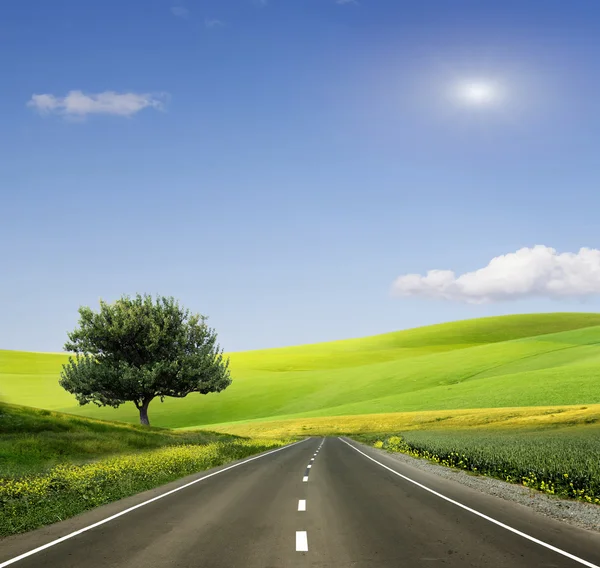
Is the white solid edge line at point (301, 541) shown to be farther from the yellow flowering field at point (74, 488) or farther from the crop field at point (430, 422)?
the crop field at point (430, 422)

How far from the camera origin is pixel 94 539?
9.85 metres

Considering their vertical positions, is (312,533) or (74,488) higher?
(312,533)

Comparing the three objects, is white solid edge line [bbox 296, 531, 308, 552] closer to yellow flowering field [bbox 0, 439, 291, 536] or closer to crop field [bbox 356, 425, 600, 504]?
yellow flowering field [bbox 0, 439, 291, 536]

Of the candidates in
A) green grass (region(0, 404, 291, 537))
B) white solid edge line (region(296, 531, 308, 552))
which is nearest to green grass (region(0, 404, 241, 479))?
green grass (region(0, 404, 291, 537))

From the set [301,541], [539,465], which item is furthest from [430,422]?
[301,541]

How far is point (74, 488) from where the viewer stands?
16.3 meters

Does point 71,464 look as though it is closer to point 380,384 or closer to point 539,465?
point 539,465

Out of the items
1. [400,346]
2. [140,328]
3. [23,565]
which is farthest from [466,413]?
[400,346]

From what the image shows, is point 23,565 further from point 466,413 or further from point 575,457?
point 466,413

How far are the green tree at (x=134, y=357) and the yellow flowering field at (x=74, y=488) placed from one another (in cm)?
2500

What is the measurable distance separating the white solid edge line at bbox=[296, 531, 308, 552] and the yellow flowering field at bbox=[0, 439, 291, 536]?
5.50m

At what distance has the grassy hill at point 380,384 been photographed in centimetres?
7100

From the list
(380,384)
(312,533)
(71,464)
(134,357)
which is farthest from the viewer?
(380,384)

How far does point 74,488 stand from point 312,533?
929 cm
